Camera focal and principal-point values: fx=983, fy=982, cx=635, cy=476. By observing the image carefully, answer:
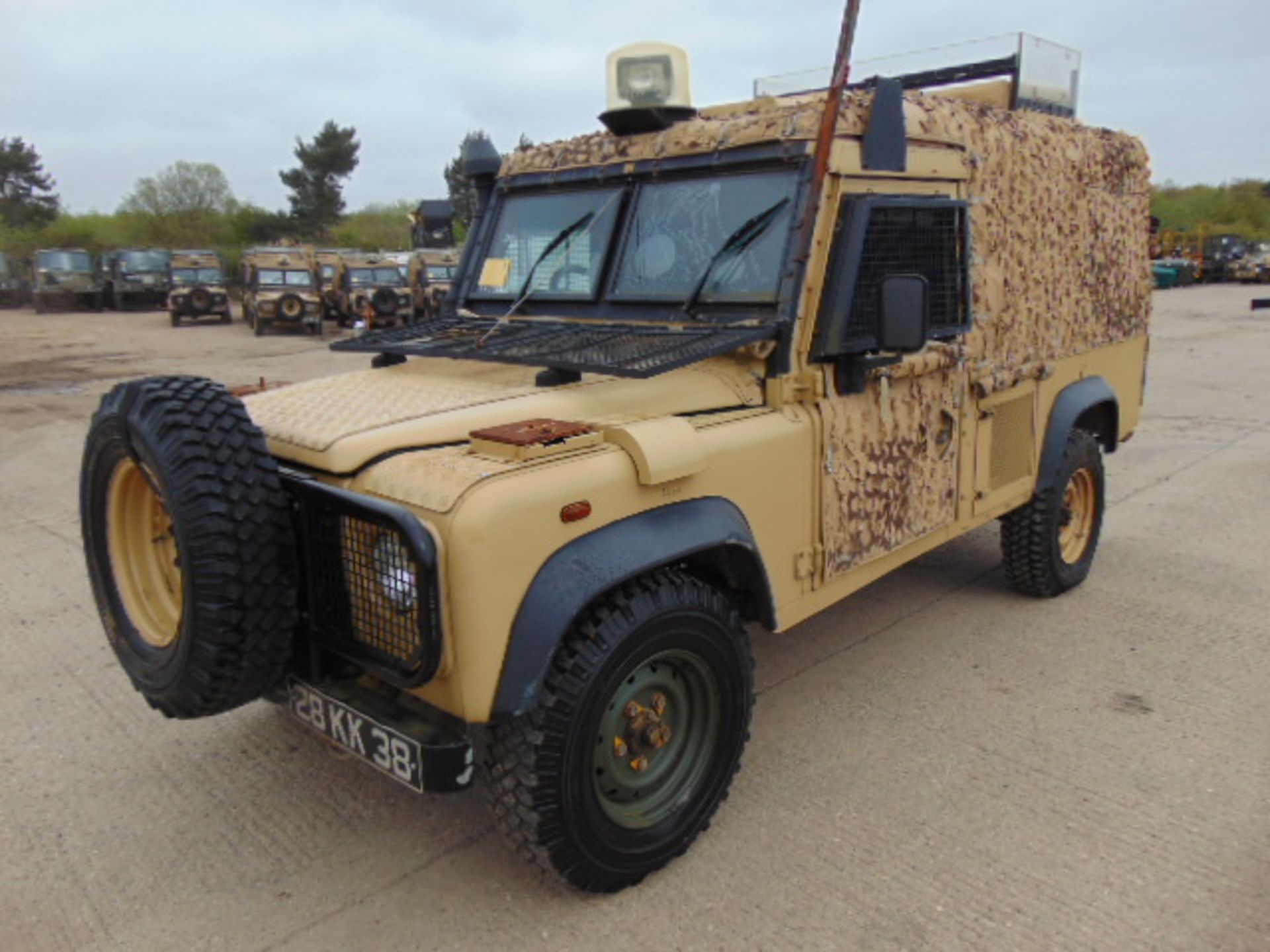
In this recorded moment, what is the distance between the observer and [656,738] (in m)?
2.92

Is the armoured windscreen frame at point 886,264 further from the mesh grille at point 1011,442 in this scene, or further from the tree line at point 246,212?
the tree line at point 246,212

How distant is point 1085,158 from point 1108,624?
2306mm

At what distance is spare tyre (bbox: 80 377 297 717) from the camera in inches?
95.3

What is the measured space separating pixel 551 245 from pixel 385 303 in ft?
64.3

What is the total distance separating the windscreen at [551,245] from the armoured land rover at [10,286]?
40.7m

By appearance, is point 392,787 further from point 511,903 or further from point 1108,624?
point 1108,624

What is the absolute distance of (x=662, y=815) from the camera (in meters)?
2.97

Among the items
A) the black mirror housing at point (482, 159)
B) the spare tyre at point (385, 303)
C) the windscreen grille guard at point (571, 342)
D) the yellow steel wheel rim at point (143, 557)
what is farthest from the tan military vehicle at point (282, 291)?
the yellow steel wheel rim at point (143, 557)

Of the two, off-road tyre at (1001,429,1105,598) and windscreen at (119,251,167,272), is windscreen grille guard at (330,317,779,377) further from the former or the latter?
windscreen at (119,251,167,272)

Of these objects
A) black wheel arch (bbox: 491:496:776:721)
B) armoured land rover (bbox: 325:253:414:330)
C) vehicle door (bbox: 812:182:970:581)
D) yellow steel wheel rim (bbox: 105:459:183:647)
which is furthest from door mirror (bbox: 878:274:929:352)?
armoured land rover (bbox: 325:253:414:330)

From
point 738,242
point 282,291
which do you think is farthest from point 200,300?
point 738,242

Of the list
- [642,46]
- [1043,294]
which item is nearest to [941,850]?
[1043,294]

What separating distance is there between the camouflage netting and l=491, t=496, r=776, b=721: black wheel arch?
1.45m

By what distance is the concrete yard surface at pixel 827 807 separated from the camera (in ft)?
9.07
